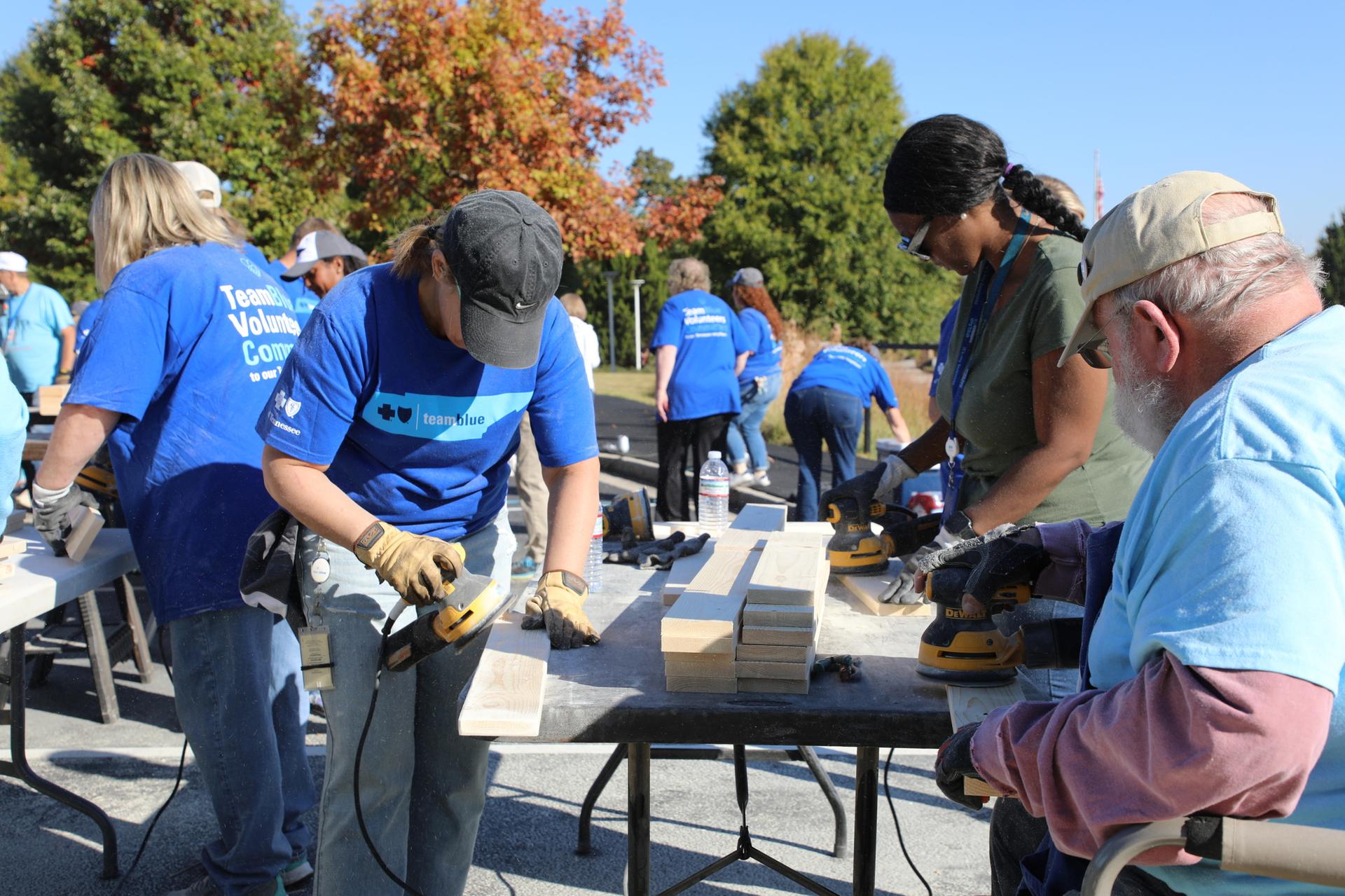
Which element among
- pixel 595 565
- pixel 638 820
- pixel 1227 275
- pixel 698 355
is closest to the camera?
pixel 1227 275

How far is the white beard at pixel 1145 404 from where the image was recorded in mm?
1493

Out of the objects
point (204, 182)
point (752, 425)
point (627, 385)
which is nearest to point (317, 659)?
point (204, 182)

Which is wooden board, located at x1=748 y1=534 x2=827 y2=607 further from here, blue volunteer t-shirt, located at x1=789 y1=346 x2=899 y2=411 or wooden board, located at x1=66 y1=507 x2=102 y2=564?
blue volunteer t-shirt, located at x1=789 y1=346 x2=899 y2=411

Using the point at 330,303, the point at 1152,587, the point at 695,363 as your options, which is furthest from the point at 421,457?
the point at 695,363

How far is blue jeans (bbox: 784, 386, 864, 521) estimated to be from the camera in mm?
7270

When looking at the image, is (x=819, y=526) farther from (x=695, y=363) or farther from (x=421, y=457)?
(x=695, y=363)

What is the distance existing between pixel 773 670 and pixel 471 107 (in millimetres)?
9707

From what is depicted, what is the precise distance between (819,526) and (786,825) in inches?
44.2

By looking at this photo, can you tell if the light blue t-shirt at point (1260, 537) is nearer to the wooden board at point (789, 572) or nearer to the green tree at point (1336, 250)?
the wooden board at point (789, 572)

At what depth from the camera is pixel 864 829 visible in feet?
8.57

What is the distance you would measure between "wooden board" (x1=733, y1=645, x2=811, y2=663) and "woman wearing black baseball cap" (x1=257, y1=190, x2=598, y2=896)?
0.41 m

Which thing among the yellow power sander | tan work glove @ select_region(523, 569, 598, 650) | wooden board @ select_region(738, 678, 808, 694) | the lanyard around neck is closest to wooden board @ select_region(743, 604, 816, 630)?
wooden board @ select_region(738, 678, 808, 694)

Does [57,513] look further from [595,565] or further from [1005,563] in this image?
[1005,563]

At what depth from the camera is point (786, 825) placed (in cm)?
367
